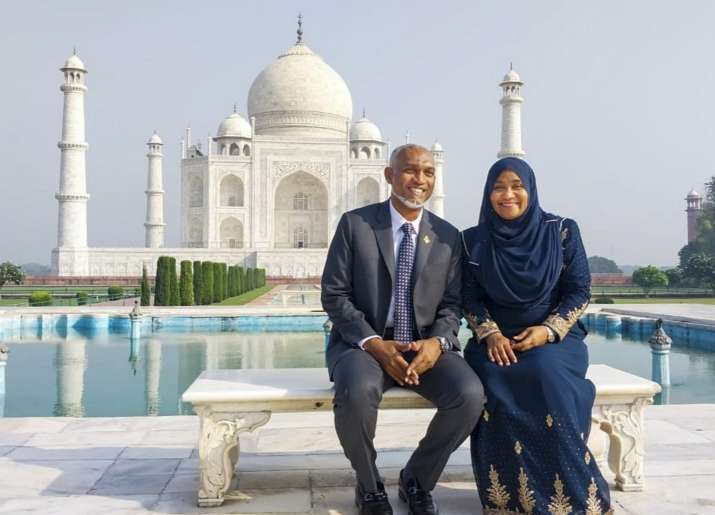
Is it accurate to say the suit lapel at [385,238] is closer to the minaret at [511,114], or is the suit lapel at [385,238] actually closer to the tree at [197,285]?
the tree at [197,285]

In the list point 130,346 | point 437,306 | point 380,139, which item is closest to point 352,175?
point 380,139

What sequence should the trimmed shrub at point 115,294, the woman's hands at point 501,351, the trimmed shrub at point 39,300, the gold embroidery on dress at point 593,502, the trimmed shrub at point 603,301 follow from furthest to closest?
the trimmed shrub at point 115,294, the trimmed shrub at point 603,301, the trimmed shrub at point 39,300, the woman's hands at point 501,351, the gold embroidery on dress at point 593,502

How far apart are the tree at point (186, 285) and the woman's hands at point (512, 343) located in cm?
1183

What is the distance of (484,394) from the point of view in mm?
2055

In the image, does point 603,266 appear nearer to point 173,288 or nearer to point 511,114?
point 511,114

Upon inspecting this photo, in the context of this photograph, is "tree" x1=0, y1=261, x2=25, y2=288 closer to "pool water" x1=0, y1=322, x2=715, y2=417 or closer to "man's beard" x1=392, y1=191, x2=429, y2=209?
"pool water" x1=0, y1=322, x2=715, y2=417

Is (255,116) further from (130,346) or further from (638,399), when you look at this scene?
(638,399)

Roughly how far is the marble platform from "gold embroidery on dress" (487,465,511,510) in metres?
0.11

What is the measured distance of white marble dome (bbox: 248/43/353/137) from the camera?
2877cm

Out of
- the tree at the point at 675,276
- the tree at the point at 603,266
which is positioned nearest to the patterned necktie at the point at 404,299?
the tree at the point at 675,276

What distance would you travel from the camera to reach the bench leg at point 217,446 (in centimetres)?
210

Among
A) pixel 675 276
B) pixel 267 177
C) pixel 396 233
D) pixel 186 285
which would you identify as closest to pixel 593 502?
pixel 396 233

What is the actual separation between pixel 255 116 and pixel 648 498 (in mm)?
28724

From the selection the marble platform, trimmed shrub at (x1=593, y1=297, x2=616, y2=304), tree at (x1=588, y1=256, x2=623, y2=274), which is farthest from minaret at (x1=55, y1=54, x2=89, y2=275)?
tree at (x1=588, y1=256, x2=623, y2=274)
